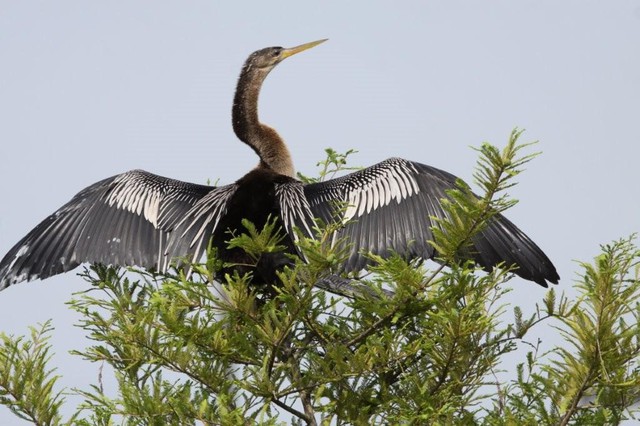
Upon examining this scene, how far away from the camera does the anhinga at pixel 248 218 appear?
16.5 ft

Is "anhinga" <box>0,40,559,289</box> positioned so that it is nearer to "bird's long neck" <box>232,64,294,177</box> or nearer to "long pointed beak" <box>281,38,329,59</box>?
"bird's long neck" <box>232,64,294,177</box>

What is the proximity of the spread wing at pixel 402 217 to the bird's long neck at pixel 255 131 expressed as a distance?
0.87m

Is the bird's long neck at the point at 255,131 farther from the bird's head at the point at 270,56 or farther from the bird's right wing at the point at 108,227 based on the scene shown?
the bird's right wing at the point at 108,227

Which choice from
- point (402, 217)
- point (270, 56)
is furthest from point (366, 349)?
point (270, 56)

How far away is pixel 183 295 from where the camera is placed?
160 inches

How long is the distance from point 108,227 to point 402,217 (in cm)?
179

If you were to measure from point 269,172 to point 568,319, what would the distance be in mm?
2373

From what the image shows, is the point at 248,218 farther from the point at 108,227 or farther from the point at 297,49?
the point at 297,49

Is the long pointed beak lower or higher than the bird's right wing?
higher

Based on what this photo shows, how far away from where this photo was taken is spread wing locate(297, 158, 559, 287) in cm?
499

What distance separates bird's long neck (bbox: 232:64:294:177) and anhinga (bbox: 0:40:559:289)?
0.02m

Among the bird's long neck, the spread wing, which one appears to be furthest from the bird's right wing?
the spread wing

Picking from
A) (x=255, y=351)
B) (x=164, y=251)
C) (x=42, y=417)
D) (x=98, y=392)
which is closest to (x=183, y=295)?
(x=255, y=351)

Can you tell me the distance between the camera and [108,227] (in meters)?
5.72
